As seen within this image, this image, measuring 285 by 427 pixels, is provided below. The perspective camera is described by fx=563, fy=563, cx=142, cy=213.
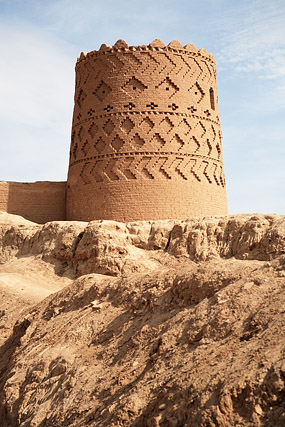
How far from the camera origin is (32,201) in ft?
60.2

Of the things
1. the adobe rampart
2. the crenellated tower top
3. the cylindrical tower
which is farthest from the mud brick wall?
the crenellated tower top

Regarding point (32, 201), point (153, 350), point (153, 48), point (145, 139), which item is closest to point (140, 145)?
point (145, 139)

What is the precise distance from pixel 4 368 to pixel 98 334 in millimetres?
2172

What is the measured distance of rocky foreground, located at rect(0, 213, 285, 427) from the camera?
15.4ft

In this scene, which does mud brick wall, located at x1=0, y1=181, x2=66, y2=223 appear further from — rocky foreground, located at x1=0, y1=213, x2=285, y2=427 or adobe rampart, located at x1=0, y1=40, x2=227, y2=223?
rocky foreground, located at x1=0, y1=213, x2=285, y2=427

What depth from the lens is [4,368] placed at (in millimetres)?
8719

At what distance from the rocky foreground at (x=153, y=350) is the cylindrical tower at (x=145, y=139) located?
6168 mm

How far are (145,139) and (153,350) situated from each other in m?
11.6

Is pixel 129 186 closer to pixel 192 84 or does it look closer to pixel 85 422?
pixel 192 84

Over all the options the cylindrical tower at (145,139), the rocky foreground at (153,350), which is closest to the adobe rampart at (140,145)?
the cylindrical tower at (145,139)

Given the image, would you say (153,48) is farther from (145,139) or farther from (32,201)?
(32,201)

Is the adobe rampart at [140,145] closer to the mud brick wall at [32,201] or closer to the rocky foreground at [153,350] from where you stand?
the mud brick wall at [32,201]

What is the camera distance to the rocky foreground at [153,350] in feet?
15.4

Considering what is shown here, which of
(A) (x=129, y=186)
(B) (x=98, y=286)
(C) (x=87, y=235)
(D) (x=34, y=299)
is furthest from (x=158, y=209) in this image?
(B) (x=98, y=286)
